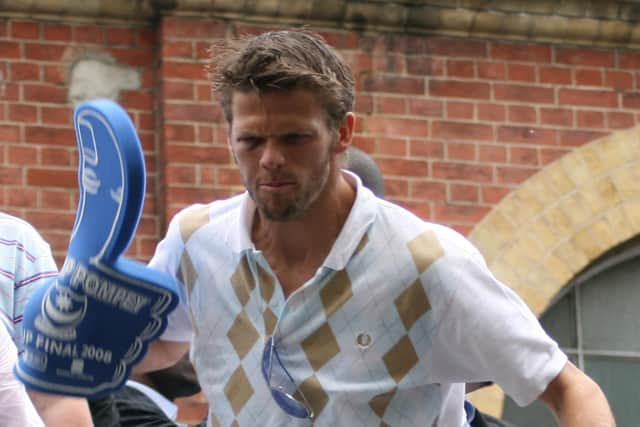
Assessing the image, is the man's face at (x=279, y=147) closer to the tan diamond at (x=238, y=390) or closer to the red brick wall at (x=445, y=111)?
the tan diamond at (x=238, y=390)

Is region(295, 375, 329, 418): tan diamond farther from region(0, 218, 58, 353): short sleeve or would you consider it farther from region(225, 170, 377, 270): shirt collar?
region(0, 218, 58, 353): short sleeve

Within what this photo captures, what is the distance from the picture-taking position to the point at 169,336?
3627 millimetres

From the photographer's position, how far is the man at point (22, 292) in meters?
3.29

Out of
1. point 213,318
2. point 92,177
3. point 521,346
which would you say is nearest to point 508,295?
point 521,346

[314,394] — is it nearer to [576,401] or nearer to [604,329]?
[576,401]

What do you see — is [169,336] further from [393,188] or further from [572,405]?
[393,188]

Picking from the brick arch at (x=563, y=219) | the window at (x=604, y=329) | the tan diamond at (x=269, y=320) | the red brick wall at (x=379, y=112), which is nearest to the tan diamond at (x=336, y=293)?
the tan diamond at (x=269, y=320)

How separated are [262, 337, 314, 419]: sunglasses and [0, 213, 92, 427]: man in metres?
0.36

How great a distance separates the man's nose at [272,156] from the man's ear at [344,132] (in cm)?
19

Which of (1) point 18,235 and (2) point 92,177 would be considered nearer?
(2) point 92,177

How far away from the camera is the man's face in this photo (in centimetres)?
330

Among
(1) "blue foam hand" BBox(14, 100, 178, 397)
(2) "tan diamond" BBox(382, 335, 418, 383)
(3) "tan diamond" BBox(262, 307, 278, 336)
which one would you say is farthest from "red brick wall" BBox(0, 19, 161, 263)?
(1) "blue foam hand" BBox(14, 100, 178, 397)

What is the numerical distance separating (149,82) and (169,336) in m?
3.02

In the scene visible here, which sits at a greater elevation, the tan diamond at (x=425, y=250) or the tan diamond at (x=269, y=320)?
the tan diamond at (x=425, y=250)
